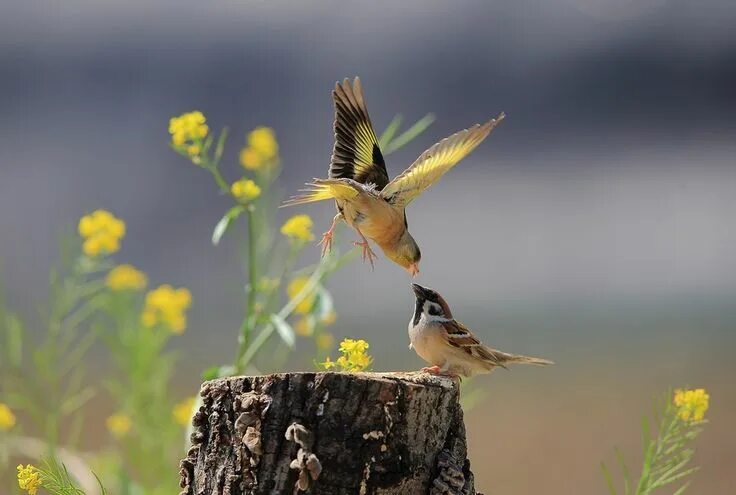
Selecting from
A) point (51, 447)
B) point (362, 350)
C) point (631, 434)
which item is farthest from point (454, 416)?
point (631, 434)

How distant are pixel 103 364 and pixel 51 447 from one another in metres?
0.68

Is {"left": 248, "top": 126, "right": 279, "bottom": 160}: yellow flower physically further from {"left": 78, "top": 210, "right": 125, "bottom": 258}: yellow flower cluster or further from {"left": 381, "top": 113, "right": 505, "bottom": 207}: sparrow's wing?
{"left": 381, "top": 113, "right": 505, "bottom": 207}: sparrow's wing

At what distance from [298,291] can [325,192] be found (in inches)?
34.8

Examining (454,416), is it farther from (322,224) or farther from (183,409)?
(322,224)

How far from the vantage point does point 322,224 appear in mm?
2455

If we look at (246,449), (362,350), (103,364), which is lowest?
(246,449)

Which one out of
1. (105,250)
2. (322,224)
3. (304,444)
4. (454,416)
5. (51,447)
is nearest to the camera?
(304,444)

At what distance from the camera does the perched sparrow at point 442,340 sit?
1314mm

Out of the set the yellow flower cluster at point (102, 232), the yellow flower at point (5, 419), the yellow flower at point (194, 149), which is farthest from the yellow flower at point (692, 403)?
the yellow flower at point (5, 419)

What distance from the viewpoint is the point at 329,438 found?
1.04 meters

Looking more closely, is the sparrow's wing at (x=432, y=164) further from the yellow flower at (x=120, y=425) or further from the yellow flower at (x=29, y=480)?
the yellow flower at (x=120, y=425)

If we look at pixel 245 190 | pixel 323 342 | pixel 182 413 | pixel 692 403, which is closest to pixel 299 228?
pixel 245 190

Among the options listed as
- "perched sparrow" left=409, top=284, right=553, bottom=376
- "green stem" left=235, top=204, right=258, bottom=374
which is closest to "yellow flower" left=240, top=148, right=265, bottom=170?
"green stem" left=235, top=204, right=258, bottom=374

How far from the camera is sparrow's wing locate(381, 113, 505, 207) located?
50.4 inches
